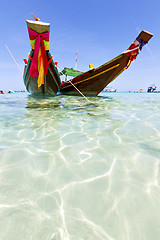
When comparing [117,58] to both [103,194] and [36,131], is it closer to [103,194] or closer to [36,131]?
[36,131]

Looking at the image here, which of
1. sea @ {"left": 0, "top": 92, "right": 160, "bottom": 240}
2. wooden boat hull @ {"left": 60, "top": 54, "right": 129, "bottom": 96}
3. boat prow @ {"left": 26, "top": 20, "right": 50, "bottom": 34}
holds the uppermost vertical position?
boat prow @ {"left": 26, "top": 20, "right": 50, "bottom": 34}

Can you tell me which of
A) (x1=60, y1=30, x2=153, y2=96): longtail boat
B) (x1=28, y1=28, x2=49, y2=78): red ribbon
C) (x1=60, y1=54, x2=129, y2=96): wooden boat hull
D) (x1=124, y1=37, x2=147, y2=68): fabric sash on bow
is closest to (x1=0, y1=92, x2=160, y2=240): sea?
(x1=60, y1=30, x2=153, y2=96): longtail boat

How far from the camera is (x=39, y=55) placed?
6.61m

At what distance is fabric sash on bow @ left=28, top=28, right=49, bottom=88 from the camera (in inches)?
226

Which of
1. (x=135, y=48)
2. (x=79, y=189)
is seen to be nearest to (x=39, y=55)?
(x=135, y=48)

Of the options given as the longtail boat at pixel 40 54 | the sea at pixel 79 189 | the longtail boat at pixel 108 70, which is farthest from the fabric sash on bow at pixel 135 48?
the sea at pixel 79 189

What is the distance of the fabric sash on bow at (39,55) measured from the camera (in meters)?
5.75

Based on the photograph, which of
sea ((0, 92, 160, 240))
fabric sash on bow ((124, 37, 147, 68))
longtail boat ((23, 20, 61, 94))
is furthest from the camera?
fabric sash on bow ((124, 37, 147, 68))

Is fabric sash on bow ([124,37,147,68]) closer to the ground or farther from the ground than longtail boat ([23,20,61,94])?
farther from the ground

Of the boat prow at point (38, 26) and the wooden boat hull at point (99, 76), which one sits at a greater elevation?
the boat prow at point (38, 26)

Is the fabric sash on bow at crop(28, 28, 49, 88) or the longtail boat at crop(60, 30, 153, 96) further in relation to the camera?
the longtail boat at crop(60, 30, 153, 96)

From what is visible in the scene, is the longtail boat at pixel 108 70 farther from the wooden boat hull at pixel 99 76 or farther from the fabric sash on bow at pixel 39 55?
the fabric sash on bow at pixel 39 55

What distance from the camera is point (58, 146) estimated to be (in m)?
1.84

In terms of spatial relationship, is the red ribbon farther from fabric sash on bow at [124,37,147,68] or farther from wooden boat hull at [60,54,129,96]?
fabric sash on bow at [124,37,147,68]
